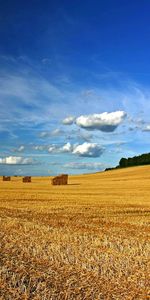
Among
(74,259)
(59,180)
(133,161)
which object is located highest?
(133,161)

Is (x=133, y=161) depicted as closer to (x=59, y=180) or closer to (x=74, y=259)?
(x=59, y=180)

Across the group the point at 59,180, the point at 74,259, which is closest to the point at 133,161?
the point at 59,180

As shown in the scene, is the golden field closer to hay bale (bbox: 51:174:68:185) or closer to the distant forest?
hay bale (bbox: 51:174:68:185)

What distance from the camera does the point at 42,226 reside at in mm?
11219

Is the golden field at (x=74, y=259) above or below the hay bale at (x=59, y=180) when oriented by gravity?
below

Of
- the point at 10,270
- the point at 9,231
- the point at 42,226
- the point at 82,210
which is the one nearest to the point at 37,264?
the point at 10,270

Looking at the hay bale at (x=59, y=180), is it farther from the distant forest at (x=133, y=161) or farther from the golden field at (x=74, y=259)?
the distant forest at (x=133, y=161)

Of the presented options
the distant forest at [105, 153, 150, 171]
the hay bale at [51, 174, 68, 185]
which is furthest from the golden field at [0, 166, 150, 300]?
the distant forest at [105, 153, 150, 171]

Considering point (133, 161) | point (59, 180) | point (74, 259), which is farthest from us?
point (133, 161)

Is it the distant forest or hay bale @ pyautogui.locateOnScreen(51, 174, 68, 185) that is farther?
the distant forest

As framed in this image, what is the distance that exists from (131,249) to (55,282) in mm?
2643

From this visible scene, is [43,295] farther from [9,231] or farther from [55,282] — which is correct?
[9,231]

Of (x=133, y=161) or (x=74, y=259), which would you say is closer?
(x=74, y=259)

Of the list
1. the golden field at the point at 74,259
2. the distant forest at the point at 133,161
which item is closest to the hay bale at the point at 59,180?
the golden field at the point at 74,259
